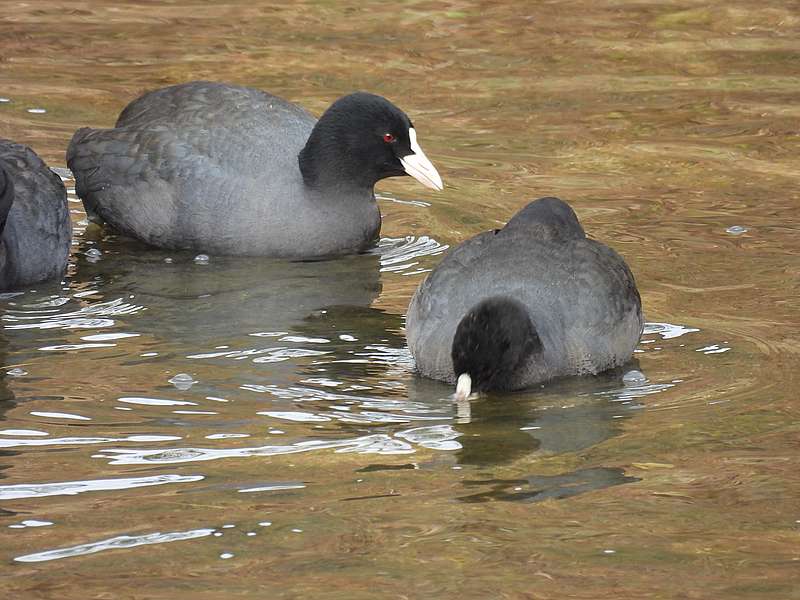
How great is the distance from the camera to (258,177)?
26.1 feet

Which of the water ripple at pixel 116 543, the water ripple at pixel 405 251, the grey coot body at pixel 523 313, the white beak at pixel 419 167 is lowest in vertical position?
the water ripple at pixel 405 251

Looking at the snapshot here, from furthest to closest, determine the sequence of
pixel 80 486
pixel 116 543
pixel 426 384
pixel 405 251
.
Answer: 1. pixel 405 251
2. pixel 426 384
3. pixel 80 486
4. pixel 116 543

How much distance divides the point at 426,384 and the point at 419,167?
2.01 m

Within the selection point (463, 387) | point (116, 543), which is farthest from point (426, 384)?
point (116, 543)

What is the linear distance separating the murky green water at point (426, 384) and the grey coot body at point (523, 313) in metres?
0.12

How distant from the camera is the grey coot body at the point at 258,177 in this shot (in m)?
7.92

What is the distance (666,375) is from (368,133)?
7.58ft

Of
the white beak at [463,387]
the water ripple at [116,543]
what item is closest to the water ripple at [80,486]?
the water ripple at [116,543]

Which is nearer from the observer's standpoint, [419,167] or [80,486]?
[80,486]

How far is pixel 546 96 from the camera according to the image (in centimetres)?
1064

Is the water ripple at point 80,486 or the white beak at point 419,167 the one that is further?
the white beak at point 419,167

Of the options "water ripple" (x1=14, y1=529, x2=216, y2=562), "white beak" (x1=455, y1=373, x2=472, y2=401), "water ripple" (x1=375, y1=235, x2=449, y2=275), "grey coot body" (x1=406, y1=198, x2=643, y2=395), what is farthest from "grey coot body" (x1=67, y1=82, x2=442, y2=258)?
"water ripple" (x1=14, y1=529, x2=216, y2=562)

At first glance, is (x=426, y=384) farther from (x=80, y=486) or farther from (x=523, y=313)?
(x=80, y=486)

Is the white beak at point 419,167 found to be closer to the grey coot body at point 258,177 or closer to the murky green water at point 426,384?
the grey coot body at point 258,177
